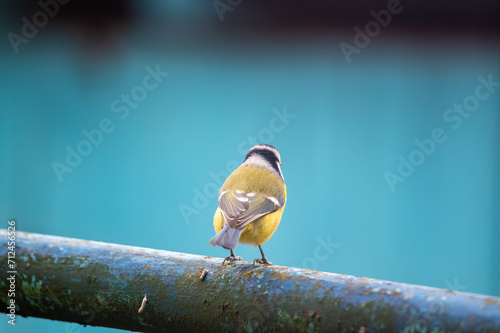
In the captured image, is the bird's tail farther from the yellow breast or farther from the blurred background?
the blurred background

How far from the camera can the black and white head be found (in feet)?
9.23

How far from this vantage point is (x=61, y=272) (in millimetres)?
1641

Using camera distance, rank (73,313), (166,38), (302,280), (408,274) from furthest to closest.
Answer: (166,38) < (408,274) < (73,313) < (302,280)

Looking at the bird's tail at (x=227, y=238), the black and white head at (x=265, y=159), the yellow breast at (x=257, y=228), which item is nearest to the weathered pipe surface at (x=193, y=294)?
A: the bird's tail at (x=227, y=238)

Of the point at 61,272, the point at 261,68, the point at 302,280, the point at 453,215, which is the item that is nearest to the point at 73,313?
the point at 61,272

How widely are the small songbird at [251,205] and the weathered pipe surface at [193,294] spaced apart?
1.38 ft

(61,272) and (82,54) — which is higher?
(82,54)

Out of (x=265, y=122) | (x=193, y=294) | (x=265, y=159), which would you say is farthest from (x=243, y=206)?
(x=265, y=122)

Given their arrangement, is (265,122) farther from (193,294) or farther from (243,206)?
(193,294)

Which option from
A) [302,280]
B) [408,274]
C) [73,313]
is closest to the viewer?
[302,280]

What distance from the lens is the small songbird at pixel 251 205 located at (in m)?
2.18

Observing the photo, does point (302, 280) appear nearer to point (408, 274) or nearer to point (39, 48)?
point (408, 274)

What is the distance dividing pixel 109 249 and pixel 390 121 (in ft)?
9.34

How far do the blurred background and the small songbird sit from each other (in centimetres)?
124
